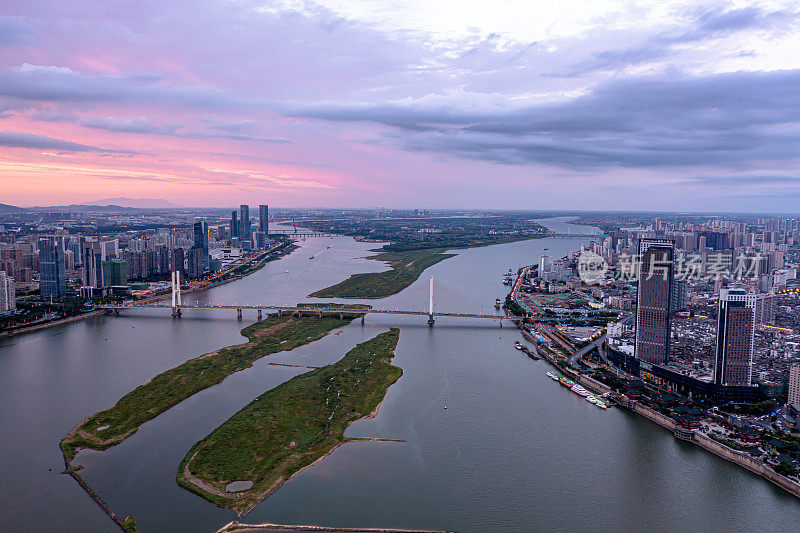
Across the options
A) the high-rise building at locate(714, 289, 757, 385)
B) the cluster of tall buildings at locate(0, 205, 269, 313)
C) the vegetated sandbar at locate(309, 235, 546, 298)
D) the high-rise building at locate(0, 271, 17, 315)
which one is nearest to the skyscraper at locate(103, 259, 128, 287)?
the cluster of tall buildings at locate(0, 205, 269, 313)

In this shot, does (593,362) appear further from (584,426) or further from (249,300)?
(249,300)

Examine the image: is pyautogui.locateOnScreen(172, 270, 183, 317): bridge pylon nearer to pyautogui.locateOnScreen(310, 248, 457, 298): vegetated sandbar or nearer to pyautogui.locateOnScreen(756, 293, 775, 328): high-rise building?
pyautogui.locateOnScreen(310, 248, 457, 298): vegetated sandbar

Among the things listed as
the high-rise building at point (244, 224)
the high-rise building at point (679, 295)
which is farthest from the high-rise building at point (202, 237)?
the high-rise building at point (679, 295)

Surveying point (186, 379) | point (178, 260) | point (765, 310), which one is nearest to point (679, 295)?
point (765, 310)

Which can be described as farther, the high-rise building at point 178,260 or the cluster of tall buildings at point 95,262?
the high-rise building at point 178,260

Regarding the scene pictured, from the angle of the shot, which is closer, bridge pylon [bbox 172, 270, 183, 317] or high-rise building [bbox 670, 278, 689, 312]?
high-rise building [bbox 670, 278, 689, 312]

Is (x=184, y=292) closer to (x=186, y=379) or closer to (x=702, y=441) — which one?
(x=186, y=379)

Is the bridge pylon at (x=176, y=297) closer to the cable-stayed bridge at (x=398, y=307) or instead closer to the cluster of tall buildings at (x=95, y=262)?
the cable-stayed bridge at (x=398, y=307)
